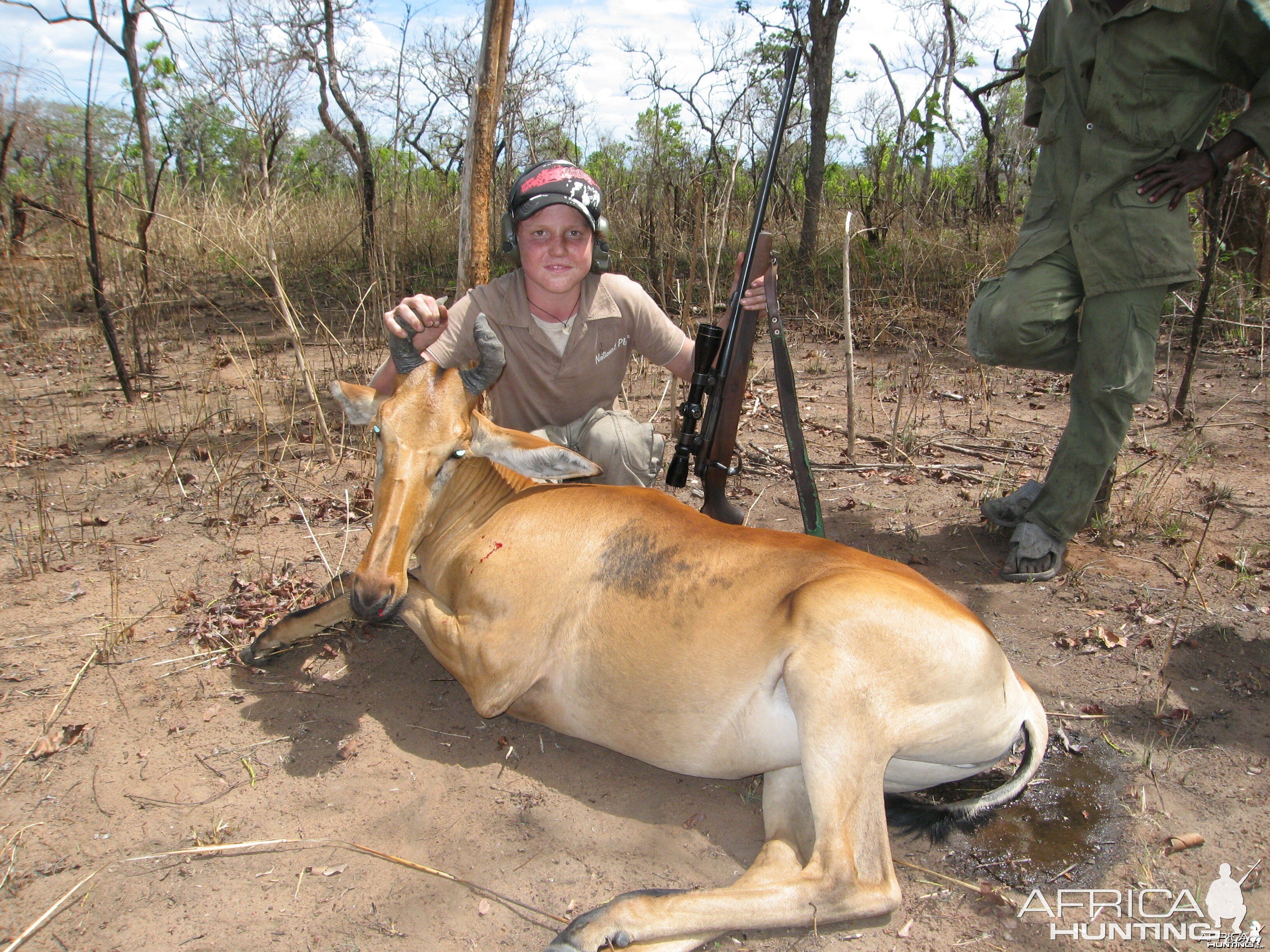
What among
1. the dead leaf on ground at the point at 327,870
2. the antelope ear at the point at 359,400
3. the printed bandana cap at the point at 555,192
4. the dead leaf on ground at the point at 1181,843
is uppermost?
the printed bandana cap at the point at 555,192

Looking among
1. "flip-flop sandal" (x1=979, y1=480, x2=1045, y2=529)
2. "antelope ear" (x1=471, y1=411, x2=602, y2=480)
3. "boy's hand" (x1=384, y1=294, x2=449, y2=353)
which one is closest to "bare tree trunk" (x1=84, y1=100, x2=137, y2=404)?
"boy's hand" (x1=384, y1=294, x2=449, y2=353)

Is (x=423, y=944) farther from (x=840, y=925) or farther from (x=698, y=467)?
(x=698, y=467)

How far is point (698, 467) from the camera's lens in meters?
5.64

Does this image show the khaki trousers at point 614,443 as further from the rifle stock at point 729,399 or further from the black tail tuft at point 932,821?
the black tail tuft at point 932,821

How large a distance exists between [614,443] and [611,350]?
605 mm

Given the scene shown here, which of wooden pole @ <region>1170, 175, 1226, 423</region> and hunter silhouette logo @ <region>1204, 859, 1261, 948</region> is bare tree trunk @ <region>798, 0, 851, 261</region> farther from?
hunter silhouette logo @ <region>1204, 859, 1261, 948</region>

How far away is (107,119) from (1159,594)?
2002 cm

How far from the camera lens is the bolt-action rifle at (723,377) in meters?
5.48

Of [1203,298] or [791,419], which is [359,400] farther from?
[1203,298]

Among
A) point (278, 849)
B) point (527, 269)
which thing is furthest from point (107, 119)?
point (278, 849)

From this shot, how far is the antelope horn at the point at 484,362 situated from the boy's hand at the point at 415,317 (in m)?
0.38

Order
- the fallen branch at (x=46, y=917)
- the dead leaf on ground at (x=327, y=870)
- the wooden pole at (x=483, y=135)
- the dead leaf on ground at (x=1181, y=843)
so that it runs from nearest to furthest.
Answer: the fallen branch at (x=46, y=917)
the dead leaf on ground at (x=327, y=870)
the dead leaf on ground at (x=1181, y=843)
the wooden pole at (x=483, y=135)

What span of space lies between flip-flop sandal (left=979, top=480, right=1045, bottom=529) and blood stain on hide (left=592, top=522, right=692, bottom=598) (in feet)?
10.6

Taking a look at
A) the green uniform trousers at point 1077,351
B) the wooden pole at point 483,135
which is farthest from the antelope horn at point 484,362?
the green uniform trousers at point 1077,351
